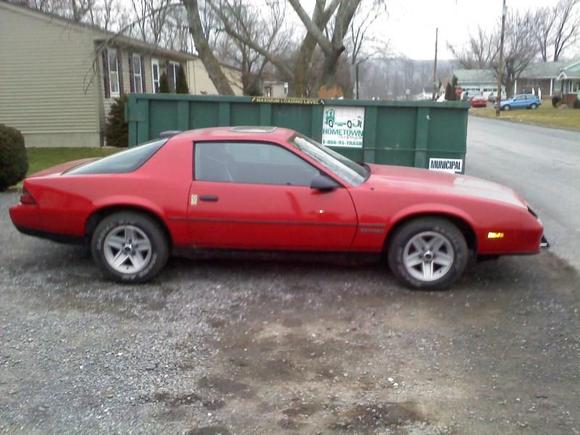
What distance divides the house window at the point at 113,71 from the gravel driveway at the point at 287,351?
1627 centimetres

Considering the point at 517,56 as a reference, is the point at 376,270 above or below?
below

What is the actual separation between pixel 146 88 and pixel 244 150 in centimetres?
2027

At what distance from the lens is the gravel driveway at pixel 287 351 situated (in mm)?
3281

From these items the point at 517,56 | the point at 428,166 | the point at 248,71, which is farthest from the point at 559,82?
the point at 428,166

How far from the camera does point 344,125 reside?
A: 822 centimetres

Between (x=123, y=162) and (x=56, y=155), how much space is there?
12190mm

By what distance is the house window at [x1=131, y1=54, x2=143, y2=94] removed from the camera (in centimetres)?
2311

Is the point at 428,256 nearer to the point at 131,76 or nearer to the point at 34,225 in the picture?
the point at 34,225

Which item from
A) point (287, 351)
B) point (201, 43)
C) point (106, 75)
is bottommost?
point (287, 351)

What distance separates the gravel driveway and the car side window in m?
0.93

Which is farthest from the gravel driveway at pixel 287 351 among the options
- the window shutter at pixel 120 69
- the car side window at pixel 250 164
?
the window shutter at pixel 120 69

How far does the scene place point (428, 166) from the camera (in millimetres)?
8180

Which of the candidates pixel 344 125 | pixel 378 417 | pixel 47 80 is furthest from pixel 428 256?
pixel 47 80

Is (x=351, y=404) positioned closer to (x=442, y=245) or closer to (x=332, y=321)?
(x=332, y=321)
